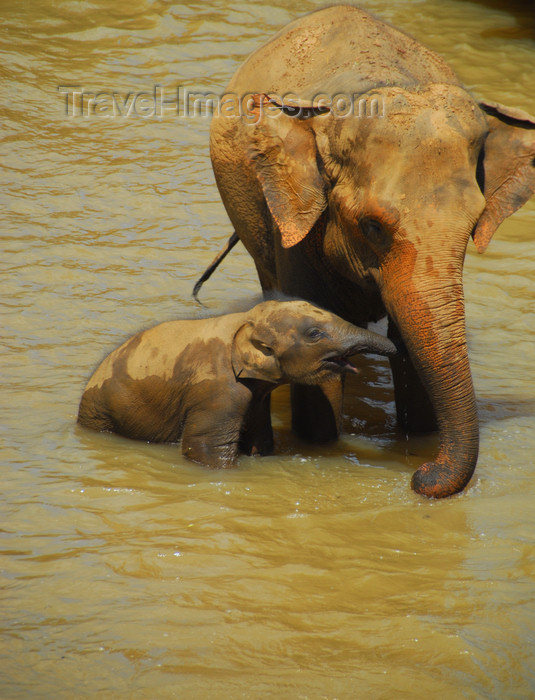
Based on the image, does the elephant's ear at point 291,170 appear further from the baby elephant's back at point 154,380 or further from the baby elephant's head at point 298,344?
the baby elephant's back at point 154,380

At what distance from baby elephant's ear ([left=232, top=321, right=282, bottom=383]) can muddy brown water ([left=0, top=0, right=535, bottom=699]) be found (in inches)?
19.2

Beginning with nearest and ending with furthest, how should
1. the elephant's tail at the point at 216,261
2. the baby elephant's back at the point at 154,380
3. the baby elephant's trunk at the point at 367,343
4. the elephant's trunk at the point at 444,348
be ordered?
the elephant's trunk at the point at 444,348 < the baby elephant's trunk at the point at 367,343 < the baby elephant's back at the point at 154,380 < the elephant's tail at the point at 216,261

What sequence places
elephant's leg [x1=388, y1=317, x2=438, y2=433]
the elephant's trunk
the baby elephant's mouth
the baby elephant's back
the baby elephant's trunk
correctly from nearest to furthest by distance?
1. the elephant's trunk
2. the baby elephant's trunk
3. the baby elephant's mouth
4. the baby elephant's back
5. elephant's leg [x1=388, y1=317, x2=438, y2=433]

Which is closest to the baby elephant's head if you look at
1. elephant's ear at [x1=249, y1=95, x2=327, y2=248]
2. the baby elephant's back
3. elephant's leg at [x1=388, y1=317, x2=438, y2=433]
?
the baby elephant's back

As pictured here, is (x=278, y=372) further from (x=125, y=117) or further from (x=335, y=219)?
(x=125, y=117)

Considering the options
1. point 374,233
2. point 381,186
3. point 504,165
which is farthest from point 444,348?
point 504,165

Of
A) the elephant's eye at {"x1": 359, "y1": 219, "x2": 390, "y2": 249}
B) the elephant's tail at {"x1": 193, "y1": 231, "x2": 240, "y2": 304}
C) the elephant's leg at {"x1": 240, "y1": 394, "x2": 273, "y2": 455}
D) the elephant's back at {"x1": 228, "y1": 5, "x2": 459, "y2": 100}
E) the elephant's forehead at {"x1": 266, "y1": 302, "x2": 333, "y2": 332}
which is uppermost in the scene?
the elephant's back at {"x1": 228, "y1": 5, "x2": 459, "y2": 100}

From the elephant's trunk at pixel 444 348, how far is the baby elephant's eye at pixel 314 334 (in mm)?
403

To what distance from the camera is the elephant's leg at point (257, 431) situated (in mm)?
4617

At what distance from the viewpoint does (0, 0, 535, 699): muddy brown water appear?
2.95 m

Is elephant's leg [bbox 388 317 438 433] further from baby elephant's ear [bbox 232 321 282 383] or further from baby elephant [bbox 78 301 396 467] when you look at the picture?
baby elephant's ear [bbox 232 321 282 383]

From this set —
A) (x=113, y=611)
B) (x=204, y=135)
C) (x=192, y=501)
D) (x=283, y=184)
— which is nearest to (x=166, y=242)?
(x=204, y=135)

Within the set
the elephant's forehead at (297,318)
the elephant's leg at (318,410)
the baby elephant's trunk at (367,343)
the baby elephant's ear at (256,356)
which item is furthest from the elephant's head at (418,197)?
the elephant's leg at (318,410)

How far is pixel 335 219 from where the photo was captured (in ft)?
14.5
